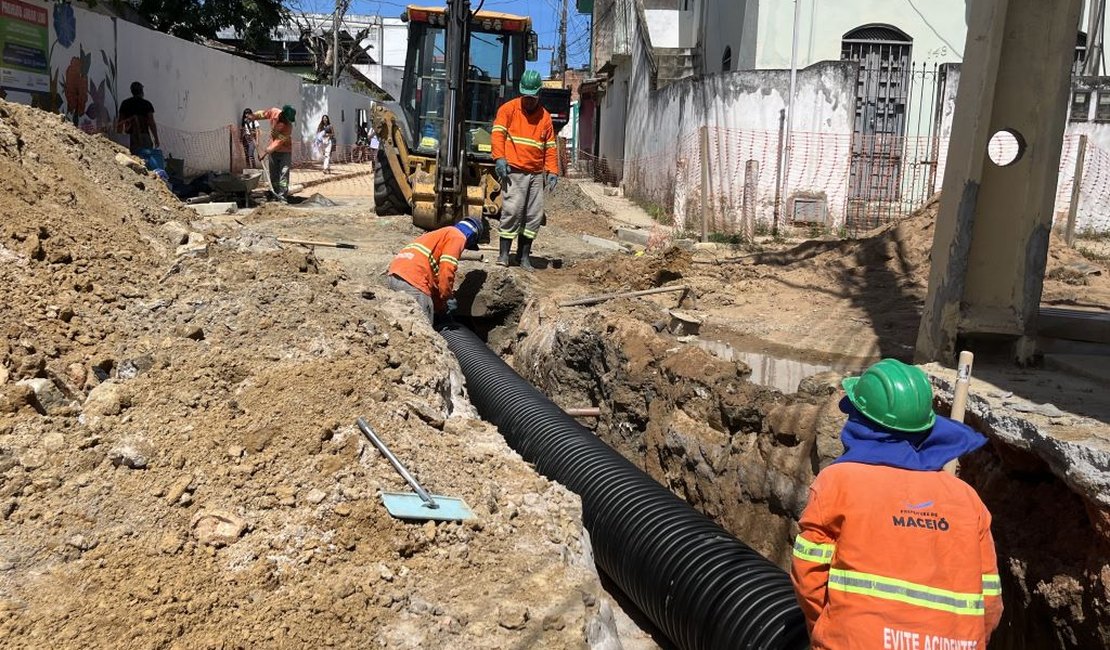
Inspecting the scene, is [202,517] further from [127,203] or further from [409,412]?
[127,203]

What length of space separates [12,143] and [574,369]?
3713 millimetres

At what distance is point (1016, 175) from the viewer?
4.76 metres

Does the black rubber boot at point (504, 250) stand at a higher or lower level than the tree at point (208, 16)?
lower

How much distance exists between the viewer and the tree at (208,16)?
20169mm

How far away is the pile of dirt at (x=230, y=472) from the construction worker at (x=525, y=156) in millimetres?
3777

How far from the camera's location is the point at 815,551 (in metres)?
2.26

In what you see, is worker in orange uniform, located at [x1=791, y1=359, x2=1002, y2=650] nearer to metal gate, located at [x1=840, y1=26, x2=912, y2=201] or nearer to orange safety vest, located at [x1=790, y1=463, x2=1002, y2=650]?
orange safety vest, located at [x1=790, y1=463, x2=1002, y2=650]

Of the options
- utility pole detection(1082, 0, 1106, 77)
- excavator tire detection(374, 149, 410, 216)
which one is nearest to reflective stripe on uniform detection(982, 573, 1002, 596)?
excavator tire detection(374, 149, 410, 216)

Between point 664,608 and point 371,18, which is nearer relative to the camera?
point 664,608

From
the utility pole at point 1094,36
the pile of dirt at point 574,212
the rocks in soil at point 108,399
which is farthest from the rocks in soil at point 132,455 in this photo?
the utility pole at point 1094,36

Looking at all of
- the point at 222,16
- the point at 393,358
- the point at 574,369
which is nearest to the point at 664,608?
the point at 393,358

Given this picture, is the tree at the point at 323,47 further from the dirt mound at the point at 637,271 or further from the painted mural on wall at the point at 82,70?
the dirt mound at the point at 637,271

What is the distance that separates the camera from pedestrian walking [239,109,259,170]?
716 inches

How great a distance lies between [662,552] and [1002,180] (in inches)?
107
